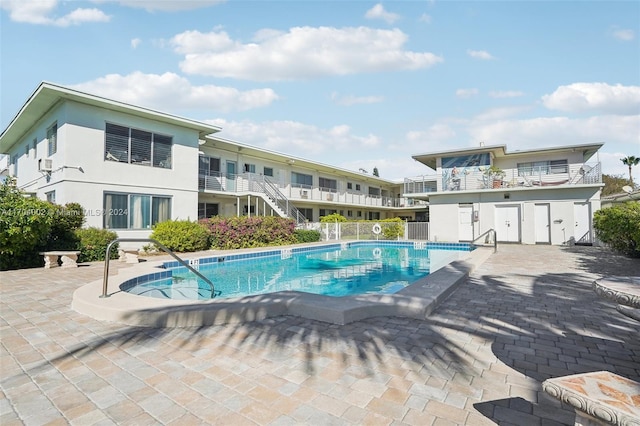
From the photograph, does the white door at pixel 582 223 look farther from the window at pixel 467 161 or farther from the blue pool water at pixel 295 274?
the blue pool water at pixel 295 274

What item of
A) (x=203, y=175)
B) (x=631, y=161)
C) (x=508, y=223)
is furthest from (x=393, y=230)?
(x=631, y=161)

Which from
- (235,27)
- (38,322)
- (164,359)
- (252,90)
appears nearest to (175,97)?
(252,90)

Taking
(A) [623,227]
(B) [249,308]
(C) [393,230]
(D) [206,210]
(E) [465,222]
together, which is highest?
(D) [206,210]

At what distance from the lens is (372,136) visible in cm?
2780

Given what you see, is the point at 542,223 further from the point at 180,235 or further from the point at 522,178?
the point at 180,235

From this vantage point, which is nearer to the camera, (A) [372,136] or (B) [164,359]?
(B) [164,359]

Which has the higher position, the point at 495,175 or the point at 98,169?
the point at 495,175

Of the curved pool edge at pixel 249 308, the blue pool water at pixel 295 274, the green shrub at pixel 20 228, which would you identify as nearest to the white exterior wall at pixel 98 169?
the green shrub at pixel 20 228

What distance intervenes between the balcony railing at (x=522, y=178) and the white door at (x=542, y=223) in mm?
1337

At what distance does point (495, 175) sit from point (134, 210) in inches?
790

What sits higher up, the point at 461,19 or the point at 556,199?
the point at 461,19

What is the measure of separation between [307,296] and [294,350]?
1.61m

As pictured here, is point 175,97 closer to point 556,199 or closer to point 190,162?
point 190,162

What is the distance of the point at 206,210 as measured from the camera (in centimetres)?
1938
